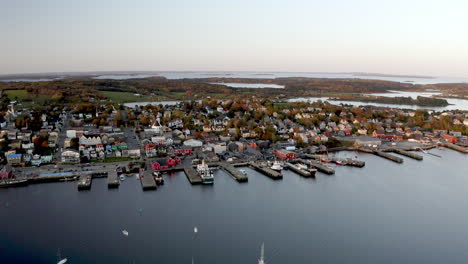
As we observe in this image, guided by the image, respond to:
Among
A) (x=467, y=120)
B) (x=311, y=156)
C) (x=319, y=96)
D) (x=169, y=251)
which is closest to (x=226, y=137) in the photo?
(x=311, y=156)

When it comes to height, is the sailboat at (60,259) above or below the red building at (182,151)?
below

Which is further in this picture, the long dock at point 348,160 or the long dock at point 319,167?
the long dock at point 348,160

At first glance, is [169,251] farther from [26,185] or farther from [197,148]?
[197,148]

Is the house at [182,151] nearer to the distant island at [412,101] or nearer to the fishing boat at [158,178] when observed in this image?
the fishing boat at [158,178]

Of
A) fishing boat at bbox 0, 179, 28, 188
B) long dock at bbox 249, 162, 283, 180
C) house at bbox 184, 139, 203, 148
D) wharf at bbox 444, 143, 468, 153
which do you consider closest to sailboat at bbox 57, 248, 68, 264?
fishing boat at bbox 0, 179, 28, 188

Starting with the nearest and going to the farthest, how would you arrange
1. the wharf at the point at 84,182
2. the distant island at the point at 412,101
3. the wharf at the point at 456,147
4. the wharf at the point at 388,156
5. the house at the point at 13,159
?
the wharf at the point at 84,182 → the house at the point at 13,159 → the wharf at the point at 388,156 → the wharf at the point at 456,147 → the distant island at the point at 412,101

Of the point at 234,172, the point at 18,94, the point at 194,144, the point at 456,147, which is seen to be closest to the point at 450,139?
the point at 456,147

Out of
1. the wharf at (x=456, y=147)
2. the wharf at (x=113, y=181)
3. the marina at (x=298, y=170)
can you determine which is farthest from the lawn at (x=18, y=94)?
the wharf at (x=456, y=147)

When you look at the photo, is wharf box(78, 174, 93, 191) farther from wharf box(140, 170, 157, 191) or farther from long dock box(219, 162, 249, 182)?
long dock box(219, 162, 249, 182)

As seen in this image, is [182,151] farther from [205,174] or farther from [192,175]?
[205,174]
